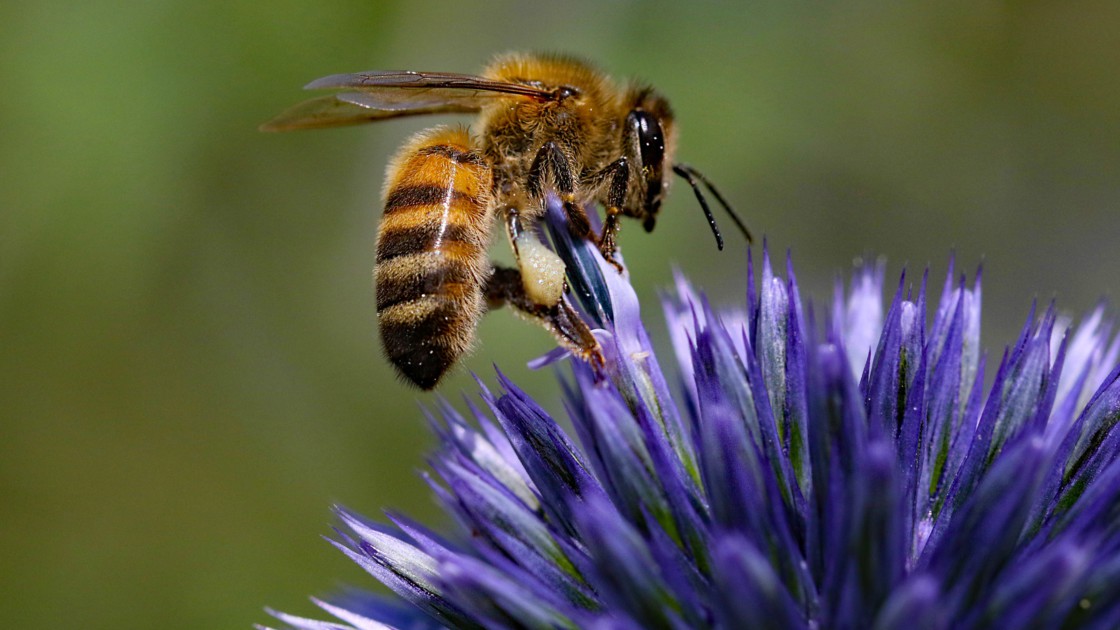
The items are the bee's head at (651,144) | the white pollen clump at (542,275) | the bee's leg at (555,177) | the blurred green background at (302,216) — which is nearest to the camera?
the white pollen clump at (542,275)

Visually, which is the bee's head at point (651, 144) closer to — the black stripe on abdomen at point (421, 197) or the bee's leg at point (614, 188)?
the bee's leg at point (614, 188)

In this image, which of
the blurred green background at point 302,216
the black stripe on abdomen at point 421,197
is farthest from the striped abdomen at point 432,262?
the blurred green background at point 302,216

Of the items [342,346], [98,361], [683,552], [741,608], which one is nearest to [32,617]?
[98,361]

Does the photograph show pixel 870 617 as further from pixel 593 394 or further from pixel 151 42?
pixel 151 42

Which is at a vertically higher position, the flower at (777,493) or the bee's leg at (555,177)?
the bee's leg at (555,177)

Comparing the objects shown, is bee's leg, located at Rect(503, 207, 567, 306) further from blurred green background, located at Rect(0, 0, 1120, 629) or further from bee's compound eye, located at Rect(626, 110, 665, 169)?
blurred green background, located at Rect(0, 0, 1120, 629)

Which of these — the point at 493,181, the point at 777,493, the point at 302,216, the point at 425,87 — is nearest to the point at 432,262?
the point at 493,181

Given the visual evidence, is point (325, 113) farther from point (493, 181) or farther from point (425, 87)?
point (493, 181)
